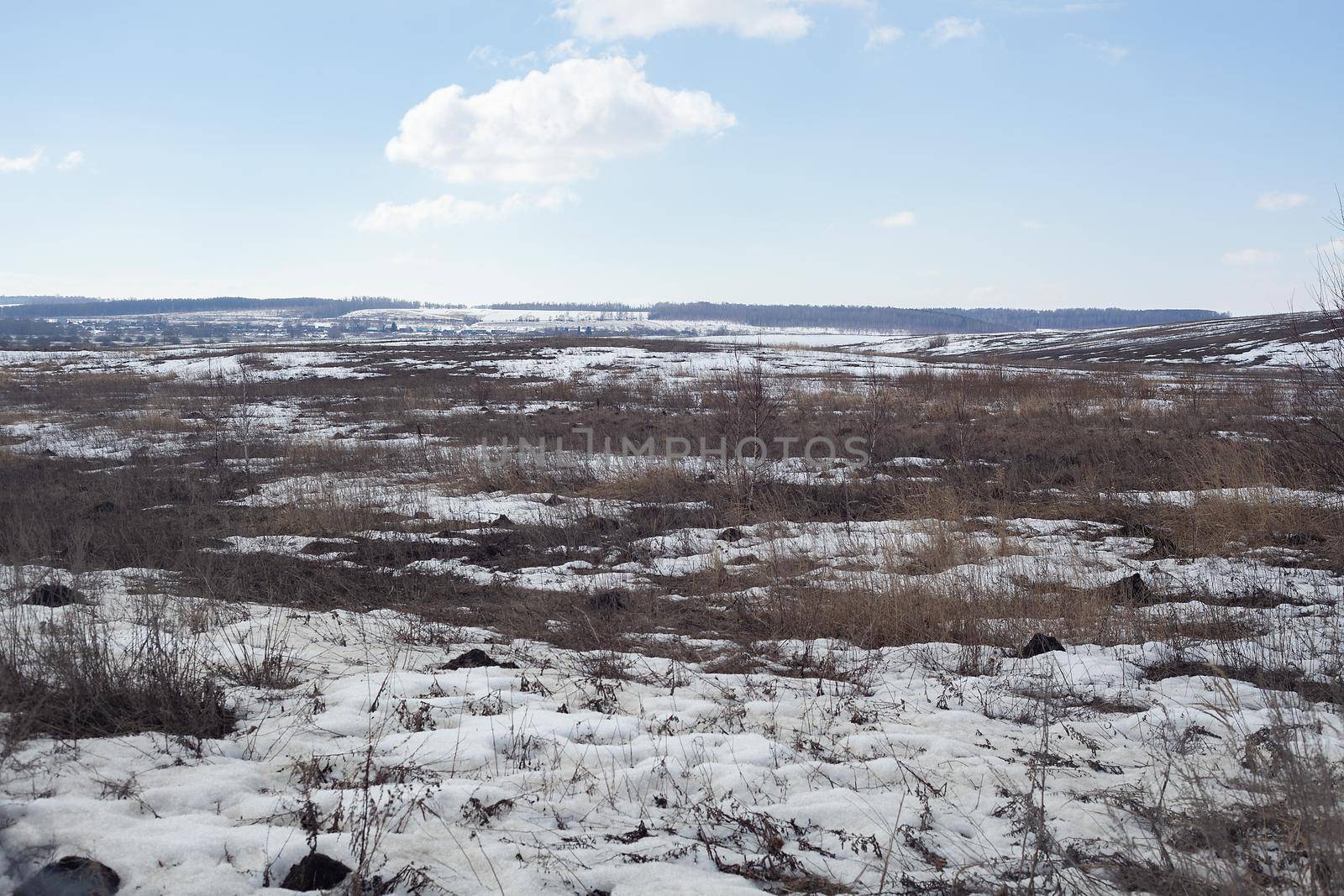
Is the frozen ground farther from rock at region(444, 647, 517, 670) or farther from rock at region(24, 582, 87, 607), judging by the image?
rock at region(24, 582, 87, 607)

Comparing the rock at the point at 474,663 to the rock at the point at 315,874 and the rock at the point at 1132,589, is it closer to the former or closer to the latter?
the rock at the point at 315,874

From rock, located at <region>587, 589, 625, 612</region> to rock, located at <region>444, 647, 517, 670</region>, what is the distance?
1.48 meters

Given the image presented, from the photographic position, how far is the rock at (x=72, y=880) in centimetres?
221

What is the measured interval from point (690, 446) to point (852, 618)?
31.8 ft

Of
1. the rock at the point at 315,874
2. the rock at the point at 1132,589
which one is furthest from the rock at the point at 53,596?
the rock at the point at 1132,589

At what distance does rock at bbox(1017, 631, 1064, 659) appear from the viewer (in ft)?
16.0

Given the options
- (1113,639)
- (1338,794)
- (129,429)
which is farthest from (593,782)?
(129,429)

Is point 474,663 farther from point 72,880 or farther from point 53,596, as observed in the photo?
point 53,596

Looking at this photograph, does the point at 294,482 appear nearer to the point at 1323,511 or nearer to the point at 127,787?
the point at 127,787

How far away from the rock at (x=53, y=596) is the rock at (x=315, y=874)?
12.7ft

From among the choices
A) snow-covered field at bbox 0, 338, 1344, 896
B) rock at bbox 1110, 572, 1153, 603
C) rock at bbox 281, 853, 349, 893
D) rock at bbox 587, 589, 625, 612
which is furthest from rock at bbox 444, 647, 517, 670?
rock at bbox 1110, 572, 1153, 603

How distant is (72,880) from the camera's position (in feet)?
7.32

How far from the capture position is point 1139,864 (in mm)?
2490

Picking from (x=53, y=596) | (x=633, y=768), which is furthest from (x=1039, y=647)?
(x=53, y=596)
